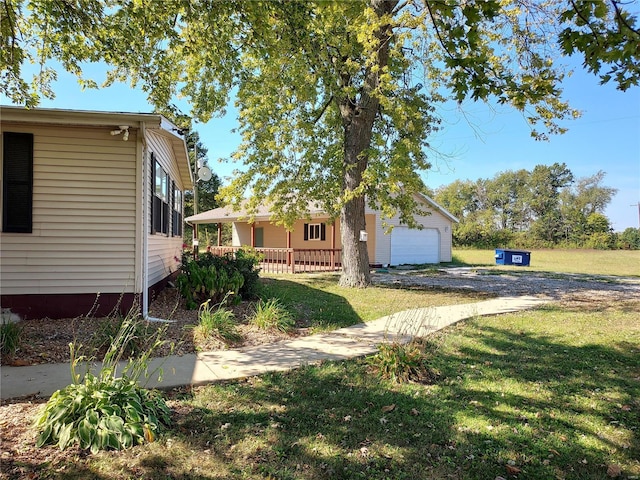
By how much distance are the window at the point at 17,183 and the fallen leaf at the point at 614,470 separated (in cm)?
790

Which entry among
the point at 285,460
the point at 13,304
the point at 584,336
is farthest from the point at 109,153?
the point at 584,336

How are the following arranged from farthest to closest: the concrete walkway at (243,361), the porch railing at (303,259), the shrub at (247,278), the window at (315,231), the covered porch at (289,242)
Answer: the window at (315,231), the covered porch at (289,242), the porch railing at (303,259), the shrub at (247,278), the concrete walkway at (243,361)

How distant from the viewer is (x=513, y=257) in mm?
25688

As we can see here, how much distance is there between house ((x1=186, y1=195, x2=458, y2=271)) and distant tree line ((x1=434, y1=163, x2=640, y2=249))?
23.6 metres

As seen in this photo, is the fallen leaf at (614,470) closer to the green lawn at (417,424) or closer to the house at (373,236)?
the green lawn at (417,424)

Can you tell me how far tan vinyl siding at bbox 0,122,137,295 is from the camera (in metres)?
6.70

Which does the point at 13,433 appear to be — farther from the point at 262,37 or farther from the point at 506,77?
the point at 262,37

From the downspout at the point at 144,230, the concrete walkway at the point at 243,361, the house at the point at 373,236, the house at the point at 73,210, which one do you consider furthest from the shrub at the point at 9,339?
the house at the point at 373,236

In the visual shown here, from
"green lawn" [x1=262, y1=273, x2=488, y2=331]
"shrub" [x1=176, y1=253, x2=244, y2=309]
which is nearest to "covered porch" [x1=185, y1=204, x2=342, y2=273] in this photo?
"green lawn" [x1=262, y1=273, x2=488, y2=331]

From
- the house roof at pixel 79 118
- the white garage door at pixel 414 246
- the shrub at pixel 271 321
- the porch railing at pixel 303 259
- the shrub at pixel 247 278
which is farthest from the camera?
the white garage door at pixel 414 246

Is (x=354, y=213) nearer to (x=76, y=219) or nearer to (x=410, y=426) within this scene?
(x=76, y=219)

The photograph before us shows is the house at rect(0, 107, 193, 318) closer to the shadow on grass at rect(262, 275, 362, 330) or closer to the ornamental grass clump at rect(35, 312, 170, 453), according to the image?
the shadow on grass at rect(262, 275, 362, 330)

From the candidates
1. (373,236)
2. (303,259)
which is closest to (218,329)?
(303,259)

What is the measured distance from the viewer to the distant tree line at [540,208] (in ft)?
166
